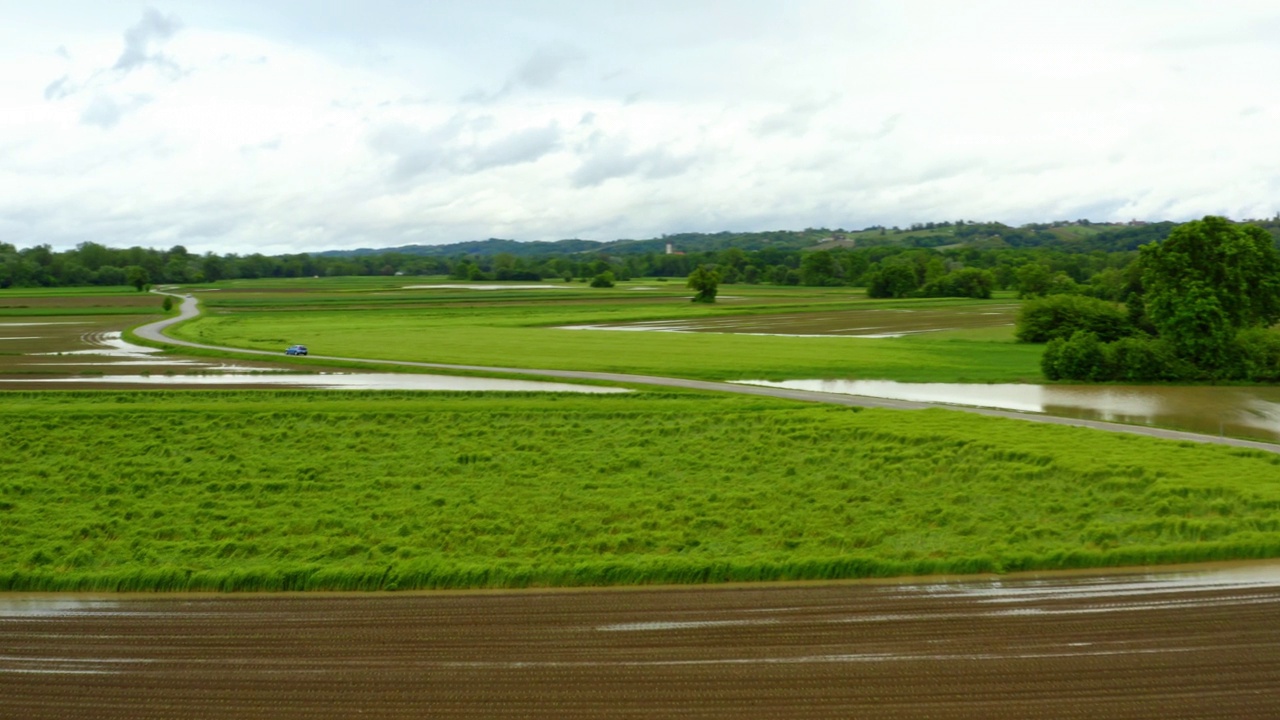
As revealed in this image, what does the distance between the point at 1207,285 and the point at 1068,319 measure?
14.2 metres

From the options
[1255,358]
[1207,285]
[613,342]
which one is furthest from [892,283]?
[1255,358]

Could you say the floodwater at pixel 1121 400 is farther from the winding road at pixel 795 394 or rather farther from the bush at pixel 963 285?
the bush at pixel 963 285

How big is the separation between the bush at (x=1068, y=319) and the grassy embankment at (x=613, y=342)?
175 centimetres

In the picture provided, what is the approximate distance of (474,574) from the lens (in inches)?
748

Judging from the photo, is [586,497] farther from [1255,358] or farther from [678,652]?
[1255,358]

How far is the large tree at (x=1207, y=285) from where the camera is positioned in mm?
48469

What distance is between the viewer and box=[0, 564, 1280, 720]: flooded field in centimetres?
1332

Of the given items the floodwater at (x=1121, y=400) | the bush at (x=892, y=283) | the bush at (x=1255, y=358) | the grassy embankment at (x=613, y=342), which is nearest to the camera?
the floodwater at (x=1121, y=400)

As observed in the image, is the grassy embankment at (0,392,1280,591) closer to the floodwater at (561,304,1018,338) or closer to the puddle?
the puddle

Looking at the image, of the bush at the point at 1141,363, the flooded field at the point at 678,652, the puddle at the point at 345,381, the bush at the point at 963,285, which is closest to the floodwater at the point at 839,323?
the bush at the point at 1141,363

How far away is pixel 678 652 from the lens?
49.3 ft

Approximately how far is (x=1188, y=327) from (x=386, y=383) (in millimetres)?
38024

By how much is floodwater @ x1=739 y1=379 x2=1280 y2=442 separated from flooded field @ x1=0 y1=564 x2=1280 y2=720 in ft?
58.4

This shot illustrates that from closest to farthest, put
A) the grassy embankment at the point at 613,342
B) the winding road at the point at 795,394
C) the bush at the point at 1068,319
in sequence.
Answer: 1. the winding road at the point at 795,394
2. the grassy embankment at the point at 613,342
3. the bush at the point at 1068,319
